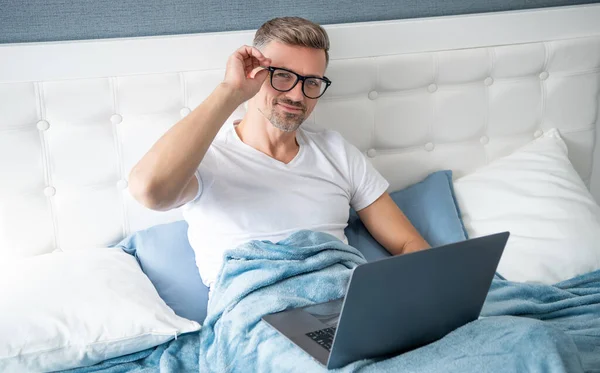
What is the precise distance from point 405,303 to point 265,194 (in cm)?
64

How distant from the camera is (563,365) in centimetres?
124

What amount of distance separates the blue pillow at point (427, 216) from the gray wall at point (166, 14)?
56 cm

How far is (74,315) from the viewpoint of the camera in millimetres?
1617

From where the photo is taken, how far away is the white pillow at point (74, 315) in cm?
155

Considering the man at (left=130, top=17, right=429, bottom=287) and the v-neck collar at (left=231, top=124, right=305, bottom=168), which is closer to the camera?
the man at (left=130, top=17, right=429, bottom=287)

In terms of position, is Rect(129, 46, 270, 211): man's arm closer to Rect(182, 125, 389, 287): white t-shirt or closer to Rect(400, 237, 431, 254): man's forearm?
Rect(182, 125, 389, 287): white t-shirt

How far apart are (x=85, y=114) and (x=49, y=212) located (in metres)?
0.29

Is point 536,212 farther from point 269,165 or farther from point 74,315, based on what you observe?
point 74,315

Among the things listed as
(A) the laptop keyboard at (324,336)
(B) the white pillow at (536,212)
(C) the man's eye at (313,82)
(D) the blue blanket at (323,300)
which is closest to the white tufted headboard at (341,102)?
(B) the white pillow at (536,212)

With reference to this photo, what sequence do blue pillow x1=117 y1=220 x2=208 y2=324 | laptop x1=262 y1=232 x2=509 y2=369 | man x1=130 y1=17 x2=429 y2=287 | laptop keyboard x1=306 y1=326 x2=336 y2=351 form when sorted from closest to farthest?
laptop x1=262 y1=232 x2=509 y2=369 < laptop keyboard x1=306 y1=326 x2=336 y2=351 < man x1=130 y1=17 x2=429 y2=287 < blue pillow x1=117 y1=220 x2=208 y2=324

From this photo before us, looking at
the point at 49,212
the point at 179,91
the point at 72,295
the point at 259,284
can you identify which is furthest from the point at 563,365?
the point at 49,212

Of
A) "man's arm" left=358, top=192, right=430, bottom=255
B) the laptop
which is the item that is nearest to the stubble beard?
"man's arm" left=358, top=192, right=430, bottom=255

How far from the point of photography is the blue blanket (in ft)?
4.25

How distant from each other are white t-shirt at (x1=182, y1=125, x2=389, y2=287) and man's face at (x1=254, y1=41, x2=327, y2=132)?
0.11 meters
